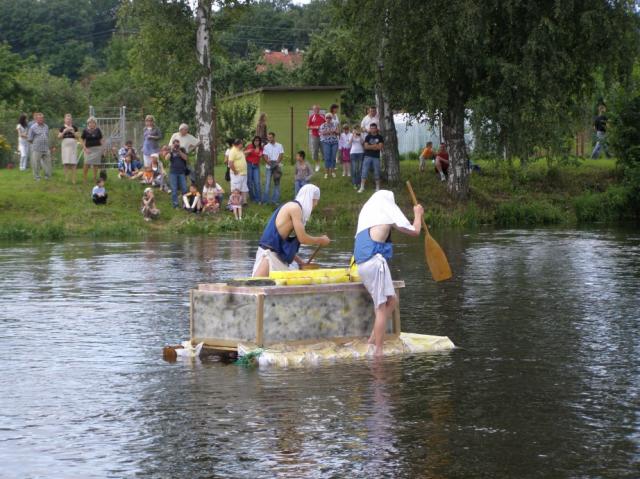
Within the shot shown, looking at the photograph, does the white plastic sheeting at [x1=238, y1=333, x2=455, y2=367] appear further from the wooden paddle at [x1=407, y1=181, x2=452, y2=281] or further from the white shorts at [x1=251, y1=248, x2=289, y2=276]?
the white shorts at [x1=251, y1=248, x2=289, y2=276]

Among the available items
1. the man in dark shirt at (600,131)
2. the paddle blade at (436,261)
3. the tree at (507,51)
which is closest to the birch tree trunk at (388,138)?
the tree at (507,51)

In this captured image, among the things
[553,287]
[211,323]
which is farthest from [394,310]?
[553,287]

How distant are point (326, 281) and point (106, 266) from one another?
10.8 metres

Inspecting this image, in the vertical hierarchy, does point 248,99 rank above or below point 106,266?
above

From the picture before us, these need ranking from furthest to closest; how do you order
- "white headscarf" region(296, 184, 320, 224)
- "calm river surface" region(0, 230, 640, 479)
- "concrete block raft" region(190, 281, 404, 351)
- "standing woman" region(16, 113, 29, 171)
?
"standing woman" region(16, 113, 29, 171) → "white headscarf" region(296, 184, 320, 224) → "concrete block raft" region(190, 281, 404, 351) → "calm river surface" region(0, 230, 640, 479)

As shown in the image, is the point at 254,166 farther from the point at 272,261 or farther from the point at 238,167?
the point at 272,261

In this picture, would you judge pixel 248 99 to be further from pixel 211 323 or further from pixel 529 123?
pixel 211 323

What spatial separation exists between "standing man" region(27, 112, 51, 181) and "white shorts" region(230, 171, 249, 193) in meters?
5.31

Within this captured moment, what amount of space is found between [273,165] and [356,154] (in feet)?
9.88

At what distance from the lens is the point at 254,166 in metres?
35.6

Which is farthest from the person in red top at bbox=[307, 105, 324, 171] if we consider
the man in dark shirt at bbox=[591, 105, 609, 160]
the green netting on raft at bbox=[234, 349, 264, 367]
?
the green netting on raft at bbox=[234, 349, 264, 367]

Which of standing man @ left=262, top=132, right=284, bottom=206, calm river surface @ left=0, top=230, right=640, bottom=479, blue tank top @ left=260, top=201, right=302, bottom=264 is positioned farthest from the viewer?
standing man @ left=262, top=132, right=284, bottom=206

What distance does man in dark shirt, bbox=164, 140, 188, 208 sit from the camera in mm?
34375

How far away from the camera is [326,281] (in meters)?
13.6
